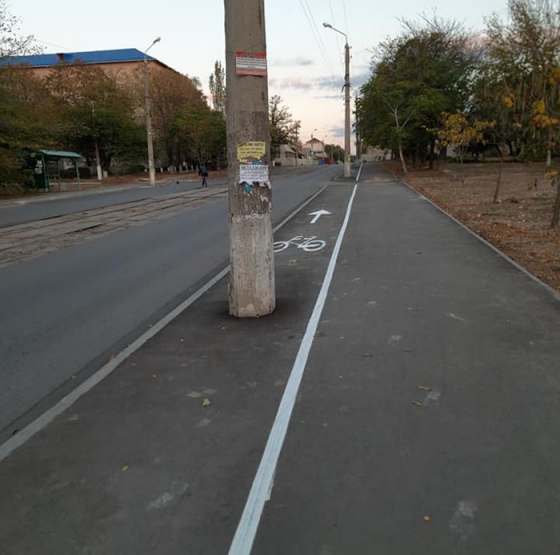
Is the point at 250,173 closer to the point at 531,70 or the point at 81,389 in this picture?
the point at 81,389

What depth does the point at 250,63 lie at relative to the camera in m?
5.53

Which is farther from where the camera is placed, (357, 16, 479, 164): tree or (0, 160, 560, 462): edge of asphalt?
(357, 16, 479, 164): tree

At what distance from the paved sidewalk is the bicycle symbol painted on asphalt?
4364 millimetres

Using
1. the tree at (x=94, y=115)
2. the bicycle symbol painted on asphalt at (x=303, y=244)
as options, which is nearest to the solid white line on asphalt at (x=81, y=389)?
the bicycle symbol painted on asphalt at (x=303, y=244)

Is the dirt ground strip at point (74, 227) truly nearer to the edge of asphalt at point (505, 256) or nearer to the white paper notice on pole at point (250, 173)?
the white paper notice on pole at point (250, 173)

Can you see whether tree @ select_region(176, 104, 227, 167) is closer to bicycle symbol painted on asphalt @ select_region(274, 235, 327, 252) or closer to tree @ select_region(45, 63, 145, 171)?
tree @ select_region(45, 63, 145, 171)

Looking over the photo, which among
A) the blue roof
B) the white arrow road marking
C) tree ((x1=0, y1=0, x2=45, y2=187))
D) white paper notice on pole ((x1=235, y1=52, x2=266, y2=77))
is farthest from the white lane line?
the blue roof

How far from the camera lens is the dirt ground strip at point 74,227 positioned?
36.8ft

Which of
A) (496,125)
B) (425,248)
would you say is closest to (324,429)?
(425,248)

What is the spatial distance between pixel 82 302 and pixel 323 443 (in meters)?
4.70

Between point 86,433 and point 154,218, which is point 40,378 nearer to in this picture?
point 86,433

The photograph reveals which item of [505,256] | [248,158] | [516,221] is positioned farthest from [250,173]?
[516,221]

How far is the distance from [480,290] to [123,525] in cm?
564

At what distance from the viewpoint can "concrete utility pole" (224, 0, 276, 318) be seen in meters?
5.51
